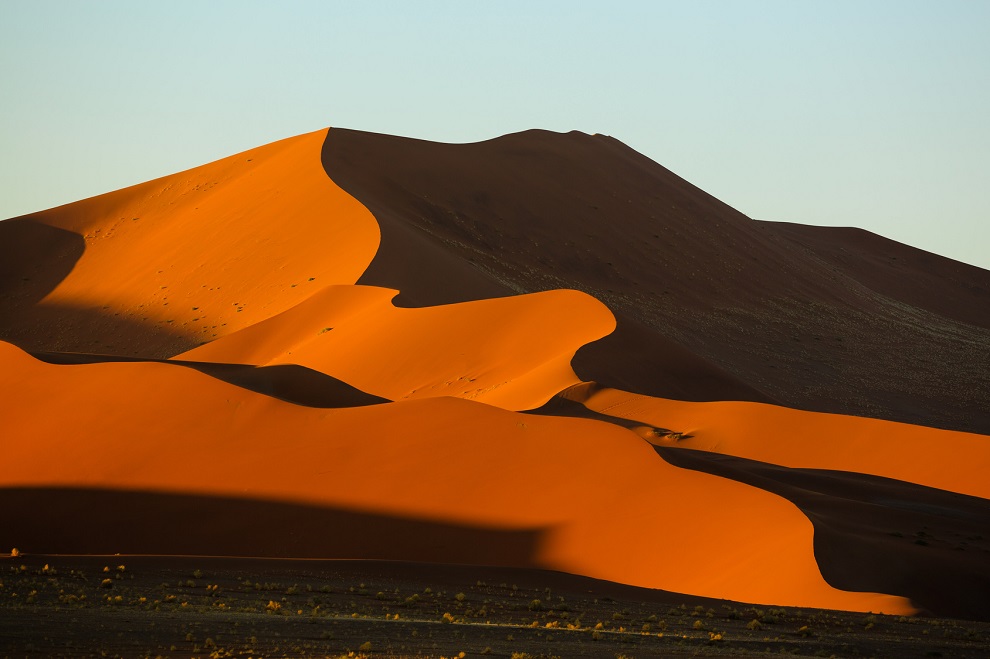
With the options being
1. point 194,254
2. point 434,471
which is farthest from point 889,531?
point 194,254

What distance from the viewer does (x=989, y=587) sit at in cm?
1438

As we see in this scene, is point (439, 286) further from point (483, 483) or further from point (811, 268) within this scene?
point (811, 268)

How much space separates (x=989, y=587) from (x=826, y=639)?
14.3 ft

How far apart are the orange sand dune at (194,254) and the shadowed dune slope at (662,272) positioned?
1616mm

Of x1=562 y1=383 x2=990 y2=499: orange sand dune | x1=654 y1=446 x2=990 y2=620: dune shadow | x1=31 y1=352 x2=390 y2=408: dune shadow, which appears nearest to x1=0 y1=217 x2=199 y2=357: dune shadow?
x1=31 y1=352 x2=390 y2=408: dune shadow

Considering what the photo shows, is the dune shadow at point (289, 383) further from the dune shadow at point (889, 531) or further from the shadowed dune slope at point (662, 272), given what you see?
the shadowed dune slope at point (662, 272)

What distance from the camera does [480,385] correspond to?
2652cm

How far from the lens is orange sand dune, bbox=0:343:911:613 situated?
15.5m

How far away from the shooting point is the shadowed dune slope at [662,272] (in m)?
37.2

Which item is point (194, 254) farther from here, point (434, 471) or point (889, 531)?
point (889, 531)

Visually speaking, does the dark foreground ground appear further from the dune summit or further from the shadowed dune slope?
the shadowed dune slope

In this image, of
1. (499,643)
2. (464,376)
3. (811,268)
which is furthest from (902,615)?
(811,268)

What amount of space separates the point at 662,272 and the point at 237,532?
32.2 metres

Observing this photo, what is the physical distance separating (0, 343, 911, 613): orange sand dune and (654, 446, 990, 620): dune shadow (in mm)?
457
